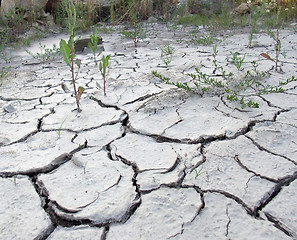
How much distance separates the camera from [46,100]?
272 centimetres

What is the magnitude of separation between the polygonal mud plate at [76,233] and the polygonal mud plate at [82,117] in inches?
37.9

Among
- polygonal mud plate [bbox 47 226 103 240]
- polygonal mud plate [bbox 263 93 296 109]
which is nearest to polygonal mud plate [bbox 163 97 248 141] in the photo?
polygonal mud plate [bbox 263 93 296 109]

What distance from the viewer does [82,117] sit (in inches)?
89.3

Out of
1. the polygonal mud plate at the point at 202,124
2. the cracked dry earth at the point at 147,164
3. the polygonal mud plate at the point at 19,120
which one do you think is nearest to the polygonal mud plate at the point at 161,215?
the cracked dry earth at the point at 147,164

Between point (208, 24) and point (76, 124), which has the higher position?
point (208, 24)

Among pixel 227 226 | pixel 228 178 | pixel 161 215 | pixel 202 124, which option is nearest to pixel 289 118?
pixel 202 124

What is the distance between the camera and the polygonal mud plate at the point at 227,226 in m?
1.17

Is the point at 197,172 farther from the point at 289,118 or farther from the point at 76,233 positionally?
the point at 289,118

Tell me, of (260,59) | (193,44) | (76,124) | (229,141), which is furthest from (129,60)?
(229,141)

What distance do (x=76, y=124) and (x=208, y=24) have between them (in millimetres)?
4756

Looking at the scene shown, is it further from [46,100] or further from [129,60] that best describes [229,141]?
[129,60]

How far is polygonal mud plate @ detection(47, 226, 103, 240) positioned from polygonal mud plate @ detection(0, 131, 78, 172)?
20.9 inches

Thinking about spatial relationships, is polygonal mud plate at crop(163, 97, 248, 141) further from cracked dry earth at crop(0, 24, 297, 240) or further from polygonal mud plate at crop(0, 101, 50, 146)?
polygonal mud plate at crop(0, 101, 50, 146)

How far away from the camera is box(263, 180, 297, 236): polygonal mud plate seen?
1212 mm
